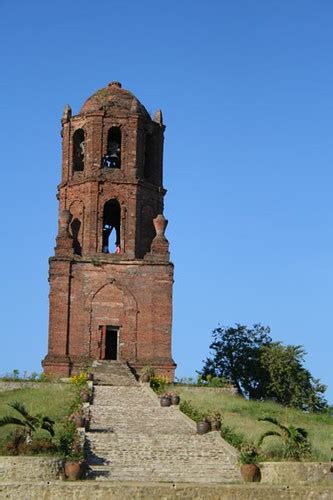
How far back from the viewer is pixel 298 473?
22.4 m

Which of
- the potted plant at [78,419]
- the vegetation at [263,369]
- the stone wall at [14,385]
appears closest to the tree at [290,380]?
→ the vegetation at [263,369]

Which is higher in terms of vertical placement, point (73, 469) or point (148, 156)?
point (148, 156)

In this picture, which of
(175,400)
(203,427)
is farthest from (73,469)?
(175,400)

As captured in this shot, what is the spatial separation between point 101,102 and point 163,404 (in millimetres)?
16548

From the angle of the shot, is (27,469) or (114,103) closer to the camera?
(27,469)

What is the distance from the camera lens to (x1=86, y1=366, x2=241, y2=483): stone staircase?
23250 millimetres

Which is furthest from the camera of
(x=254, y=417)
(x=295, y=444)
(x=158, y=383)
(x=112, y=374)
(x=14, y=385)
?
(x=112, y=374)

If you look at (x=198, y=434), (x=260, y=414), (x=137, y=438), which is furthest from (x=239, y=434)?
(x=260, y=414)

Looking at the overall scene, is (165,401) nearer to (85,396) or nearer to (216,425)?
(85,396)

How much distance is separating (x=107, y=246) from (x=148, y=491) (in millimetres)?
24898

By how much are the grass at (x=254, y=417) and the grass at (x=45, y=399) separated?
4395 millimetres

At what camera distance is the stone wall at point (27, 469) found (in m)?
20.5

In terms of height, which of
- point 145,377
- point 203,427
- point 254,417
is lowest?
point 203,427

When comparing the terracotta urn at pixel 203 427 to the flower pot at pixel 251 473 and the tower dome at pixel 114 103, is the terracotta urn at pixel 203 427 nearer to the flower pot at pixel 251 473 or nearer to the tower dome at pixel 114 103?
the flower pot at pixel 251 473
